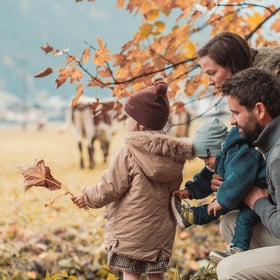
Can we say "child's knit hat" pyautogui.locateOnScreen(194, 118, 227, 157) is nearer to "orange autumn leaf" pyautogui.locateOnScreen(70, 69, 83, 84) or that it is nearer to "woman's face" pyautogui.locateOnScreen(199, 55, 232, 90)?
"woman's face" pyautogui.locateOnScreen(199, 55, 232, 90)

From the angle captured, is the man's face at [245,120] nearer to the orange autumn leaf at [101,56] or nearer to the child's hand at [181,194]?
the child's hand at [181,194]

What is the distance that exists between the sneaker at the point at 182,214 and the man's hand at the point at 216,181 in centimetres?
11

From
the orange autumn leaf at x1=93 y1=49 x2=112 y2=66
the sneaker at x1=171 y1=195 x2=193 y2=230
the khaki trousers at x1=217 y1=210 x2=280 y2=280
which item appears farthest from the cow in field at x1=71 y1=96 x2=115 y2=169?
the khaki trousers at x1=217 y1=210 x2=280 y2=280

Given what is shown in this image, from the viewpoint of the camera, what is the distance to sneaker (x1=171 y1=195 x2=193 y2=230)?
5.99ft

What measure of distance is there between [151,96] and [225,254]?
1.80 feet

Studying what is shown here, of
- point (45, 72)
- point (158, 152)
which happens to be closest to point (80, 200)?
point (158, 152)

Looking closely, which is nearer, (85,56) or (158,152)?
(158,152)

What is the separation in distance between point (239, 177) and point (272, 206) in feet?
0.45

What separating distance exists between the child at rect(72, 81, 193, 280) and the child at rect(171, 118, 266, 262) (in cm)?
6

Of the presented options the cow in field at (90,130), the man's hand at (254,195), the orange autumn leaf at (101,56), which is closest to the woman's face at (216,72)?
the man's hand at (254,195)

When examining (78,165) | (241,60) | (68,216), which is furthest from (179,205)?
(78,165)

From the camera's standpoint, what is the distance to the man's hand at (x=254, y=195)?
5.48 feet

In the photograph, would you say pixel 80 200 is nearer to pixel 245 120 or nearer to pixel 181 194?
pixel 181 194

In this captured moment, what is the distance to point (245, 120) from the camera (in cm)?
158
